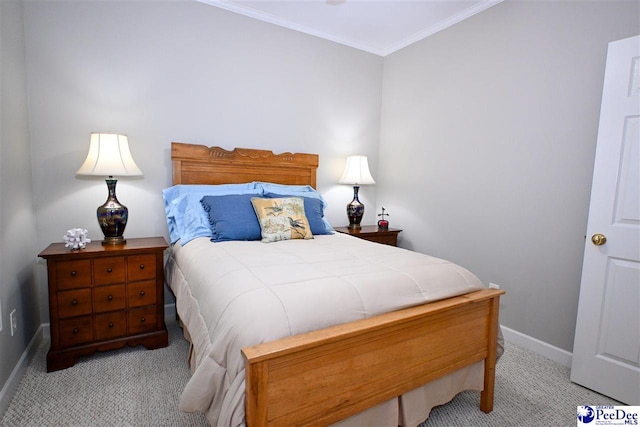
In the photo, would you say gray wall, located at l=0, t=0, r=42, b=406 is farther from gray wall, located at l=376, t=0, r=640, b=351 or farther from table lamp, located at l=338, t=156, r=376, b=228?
gray wall, located at l=376, t=0, r=640, b=351

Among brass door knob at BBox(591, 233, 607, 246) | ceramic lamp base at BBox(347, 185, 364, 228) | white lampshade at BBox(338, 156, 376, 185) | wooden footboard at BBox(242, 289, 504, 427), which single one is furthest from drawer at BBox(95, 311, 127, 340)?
brass door knob at BBox(591, 233, 607, 246)

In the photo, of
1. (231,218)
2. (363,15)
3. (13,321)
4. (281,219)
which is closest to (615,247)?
(281,219)

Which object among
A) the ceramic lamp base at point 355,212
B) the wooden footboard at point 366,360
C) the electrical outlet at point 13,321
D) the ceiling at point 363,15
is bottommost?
the electrical outlet at point 13,321

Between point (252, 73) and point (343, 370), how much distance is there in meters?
2.71

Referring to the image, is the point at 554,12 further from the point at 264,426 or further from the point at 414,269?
the point at 264,426

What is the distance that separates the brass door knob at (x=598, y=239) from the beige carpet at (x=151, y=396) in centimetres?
90

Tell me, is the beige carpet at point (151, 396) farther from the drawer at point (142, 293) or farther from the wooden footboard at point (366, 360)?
the drawer at point (142, 293)

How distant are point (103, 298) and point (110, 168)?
2.82ft

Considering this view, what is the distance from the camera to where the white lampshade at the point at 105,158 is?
217 cm

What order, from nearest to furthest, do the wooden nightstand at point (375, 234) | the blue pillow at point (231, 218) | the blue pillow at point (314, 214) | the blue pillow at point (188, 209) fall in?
the blue pillow at point (231, 218) → the blue pillow at point (188, 209) → the blue pillow at point (314, 214) → the wooden nightstand at point (375, 234)

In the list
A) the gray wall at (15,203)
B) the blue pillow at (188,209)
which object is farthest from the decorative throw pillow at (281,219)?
the gray wall at (15,203)

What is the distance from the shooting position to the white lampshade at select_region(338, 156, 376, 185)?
134 inches

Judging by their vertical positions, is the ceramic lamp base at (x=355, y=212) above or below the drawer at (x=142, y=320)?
above

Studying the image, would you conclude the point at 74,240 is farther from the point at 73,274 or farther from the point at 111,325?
the point at 111,325
